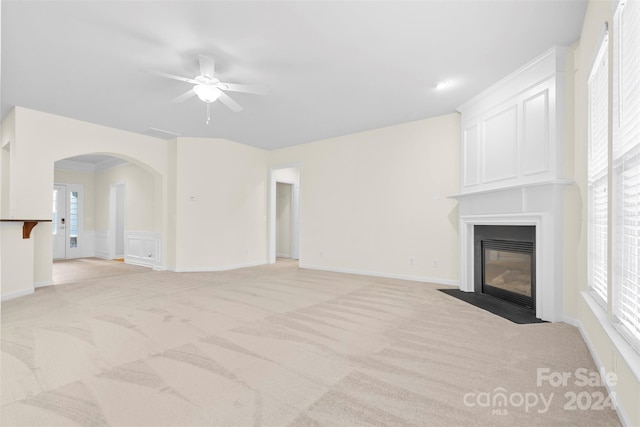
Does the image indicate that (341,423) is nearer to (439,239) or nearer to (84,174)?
(439,239)

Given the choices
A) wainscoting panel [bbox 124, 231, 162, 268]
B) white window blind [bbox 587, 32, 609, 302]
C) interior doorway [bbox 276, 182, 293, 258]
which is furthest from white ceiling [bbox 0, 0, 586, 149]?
interior doorway [bbox 276, 182, 293, 258]

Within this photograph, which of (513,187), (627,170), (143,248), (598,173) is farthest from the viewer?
(143,248)

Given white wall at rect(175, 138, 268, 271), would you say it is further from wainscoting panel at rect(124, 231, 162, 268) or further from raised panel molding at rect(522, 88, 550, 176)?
raised panel molding at rect(522, 88, 550, 176)

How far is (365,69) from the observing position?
3346mm

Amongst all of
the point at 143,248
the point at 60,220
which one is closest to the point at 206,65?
the point at 143,248

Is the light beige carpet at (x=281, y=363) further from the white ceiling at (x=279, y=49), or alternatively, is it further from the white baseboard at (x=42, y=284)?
the white ceiling at (x=279, y=49)

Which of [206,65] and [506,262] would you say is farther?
[506,262]

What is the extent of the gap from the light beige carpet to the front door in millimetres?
5366

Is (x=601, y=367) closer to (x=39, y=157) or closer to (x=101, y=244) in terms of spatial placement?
(x=39, y=157)

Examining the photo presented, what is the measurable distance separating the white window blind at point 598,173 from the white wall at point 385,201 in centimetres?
213

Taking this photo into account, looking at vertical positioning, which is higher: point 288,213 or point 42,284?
point 288,213

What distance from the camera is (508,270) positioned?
12.4 ft

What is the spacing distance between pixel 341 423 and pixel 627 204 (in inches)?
77.0

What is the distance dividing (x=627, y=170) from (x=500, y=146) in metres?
2.23
